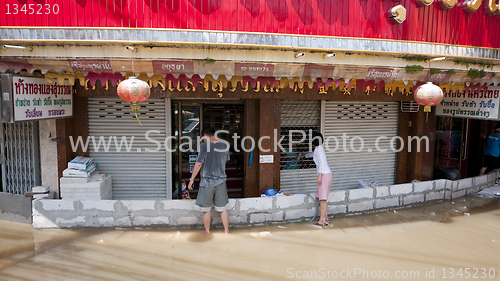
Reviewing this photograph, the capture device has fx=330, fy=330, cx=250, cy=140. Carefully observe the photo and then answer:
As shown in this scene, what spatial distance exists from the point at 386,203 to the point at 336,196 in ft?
4.47

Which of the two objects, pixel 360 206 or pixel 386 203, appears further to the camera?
pixel 386 203

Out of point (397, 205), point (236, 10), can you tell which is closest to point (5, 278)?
point (236, 10)

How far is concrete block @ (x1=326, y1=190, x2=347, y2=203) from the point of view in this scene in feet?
22.2

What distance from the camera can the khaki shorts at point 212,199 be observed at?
5.74m

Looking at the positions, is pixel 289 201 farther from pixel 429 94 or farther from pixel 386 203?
pixel 429 94

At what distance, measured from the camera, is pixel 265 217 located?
6.33 meters

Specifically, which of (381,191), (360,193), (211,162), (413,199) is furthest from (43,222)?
(413,199)

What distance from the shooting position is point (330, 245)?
5.55m

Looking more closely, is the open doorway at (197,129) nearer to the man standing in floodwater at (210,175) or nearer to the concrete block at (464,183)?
the man standing in floodwater at (210,175)

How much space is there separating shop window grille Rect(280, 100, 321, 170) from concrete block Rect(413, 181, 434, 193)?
2382mm

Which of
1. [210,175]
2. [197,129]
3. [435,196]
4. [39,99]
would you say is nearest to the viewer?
[39,99]

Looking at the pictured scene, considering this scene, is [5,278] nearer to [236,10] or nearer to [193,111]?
[193,111]

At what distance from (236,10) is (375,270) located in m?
4.56
